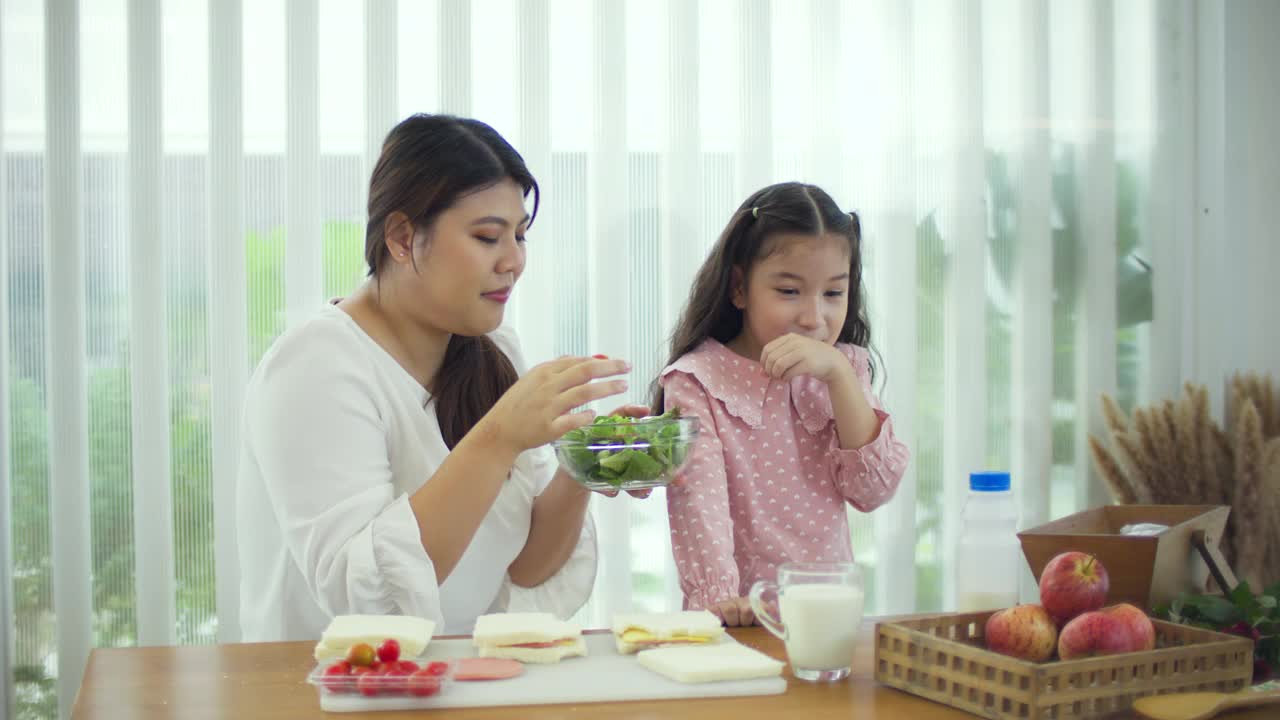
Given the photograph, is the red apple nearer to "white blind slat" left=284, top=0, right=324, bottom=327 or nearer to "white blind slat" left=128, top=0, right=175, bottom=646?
"white blind slat" left=284, top=0, right=324, bottom=327

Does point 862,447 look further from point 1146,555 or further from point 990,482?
point 1146,555

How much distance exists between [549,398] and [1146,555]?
2.54ft

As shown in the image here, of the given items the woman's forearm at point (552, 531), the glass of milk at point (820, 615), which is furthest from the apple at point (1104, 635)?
the woman's forearm at point (552, 531)

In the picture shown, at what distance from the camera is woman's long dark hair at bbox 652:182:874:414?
6.13 ft

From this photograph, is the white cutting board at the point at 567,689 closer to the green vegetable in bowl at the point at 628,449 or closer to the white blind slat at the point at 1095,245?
the green vegetable in bowl at the point at 628,449

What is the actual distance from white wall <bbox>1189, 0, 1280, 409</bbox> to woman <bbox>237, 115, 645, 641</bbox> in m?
1.97

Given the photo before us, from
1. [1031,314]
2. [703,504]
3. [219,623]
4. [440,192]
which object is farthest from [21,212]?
[1031,314]

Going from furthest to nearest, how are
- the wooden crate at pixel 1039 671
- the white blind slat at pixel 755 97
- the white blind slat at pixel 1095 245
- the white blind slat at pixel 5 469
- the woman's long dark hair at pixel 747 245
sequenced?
the white blind slat at pixel 1095 245
the white blind slat at pixel 755 97
the white blind slat at pixel 5 469
the woman's long dark hair at pixel 747 245
the wooden crate at pixel 1039 671

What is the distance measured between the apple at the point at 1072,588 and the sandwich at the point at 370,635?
66cm

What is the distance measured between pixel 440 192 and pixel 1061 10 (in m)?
1.97

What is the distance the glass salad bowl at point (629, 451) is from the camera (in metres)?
1.34

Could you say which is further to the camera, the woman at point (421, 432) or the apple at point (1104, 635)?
the woman at point (421, 432)

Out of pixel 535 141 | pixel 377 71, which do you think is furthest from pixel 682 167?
pixel 377 71

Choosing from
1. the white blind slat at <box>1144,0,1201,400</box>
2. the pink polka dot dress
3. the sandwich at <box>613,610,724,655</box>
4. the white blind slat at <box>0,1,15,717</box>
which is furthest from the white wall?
the white blind slat at <box>0,1,15,717</box>
